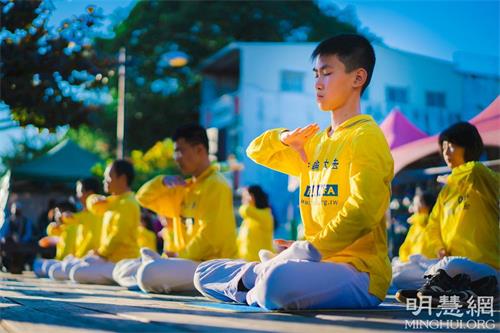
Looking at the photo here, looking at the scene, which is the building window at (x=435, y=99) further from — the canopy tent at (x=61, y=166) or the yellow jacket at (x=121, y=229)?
the yellow jacket at (x=121, y=229)

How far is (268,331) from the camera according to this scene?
2.88 metres

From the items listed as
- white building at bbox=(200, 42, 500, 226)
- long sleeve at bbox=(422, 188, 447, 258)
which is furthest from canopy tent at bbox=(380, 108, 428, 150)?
white building at bbox=(200, 42, 500, 226)

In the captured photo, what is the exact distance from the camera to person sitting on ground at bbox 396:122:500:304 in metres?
4.89

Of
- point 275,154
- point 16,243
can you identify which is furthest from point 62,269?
point 275,154

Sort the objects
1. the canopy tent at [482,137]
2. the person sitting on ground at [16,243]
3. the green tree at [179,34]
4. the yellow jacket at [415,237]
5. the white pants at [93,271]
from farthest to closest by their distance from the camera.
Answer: the green tree at [179,34] < the person sitting on ground at [16,243] < the canopy tent at [482,137] < the yellow jacket at [415,237] < the white pants at [93,271]

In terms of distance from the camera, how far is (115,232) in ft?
26.0

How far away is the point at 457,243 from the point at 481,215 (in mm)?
257

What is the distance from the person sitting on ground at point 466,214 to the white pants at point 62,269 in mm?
4494

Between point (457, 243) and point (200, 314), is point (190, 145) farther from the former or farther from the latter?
point (200, 314)

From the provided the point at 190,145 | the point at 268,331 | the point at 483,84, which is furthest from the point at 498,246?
the point at 483,84

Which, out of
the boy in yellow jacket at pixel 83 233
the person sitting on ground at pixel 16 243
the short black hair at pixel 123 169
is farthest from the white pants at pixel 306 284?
the person sitting on ground at pixel 16 243

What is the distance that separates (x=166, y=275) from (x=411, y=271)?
86.0 inches

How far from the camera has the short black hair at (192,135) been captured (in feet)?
21.0

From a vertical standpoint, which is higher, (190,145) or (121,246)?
(190,145)
